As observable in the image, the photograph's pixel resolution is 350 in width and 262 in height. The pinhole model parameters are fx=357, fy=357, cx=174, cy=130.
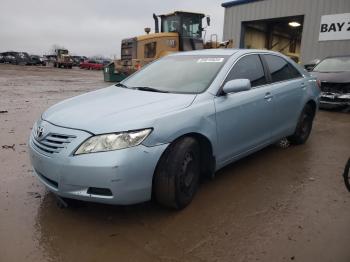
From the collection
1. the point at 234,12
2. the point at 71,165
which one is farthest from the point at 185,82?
the point at 234,12

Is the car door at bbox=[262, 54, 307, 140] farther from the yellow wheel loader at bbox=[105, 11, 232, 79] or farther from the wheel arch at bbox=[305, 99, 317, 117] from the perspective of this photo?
the yellow wheel loader at bbox=[105, 11, 232, 79]

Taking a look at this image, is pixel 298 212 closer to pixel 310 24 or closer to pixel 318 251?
pixel 318 251

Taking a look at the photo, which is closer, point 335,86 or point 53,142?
point 53,142

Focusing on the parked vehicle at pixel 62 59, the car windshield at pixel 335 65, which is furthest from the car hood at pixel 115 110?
the parked vehicle at pixel 62 59

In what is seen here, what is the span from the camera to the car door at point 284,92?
183 inches

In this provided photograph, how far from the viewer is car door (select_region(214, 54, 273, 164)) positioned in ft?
12.1

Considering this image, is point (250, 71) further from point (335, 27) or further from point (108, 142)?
point (335, 27)

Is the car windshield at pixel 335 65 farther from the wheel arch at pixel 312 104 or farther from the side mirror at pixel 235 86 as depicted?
the side mirror at pixel 235 86

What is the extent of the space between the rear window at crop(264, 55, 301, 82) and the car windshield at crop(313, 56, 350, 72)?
5371mm

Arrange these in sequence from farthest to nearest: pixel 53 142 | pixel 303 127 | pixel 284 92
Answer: pixel 303 127
pixel 284 92
pixel 53 142

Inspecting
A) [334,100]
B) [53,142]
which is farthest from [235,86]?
[334,100]

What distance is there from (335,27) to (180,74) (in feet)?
43.7

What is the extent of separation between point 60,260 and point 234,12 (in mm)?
18521

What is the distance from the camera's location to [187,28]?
15.9 metres
